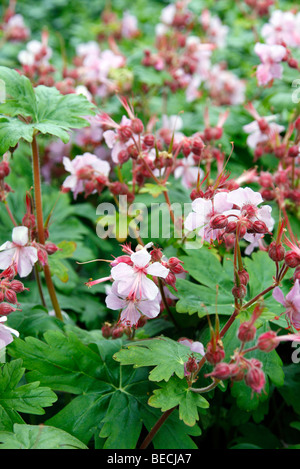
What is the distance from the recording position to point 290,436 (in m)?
1.79

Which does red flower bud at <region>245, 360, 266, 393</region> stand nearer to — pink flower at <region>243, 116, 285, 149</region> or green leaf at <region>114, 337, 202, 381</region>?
green leaf at <region>114, 337, 202, 381</region>

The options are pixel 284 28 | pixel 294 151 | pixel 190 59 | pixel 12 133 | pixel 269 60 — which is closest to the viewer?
pixel 12 133

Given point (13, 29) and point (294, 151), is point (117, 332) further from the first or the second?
point (13, 29)

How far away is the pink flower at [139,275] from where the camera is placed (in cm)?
124

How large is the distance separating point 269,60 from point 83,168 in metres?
0.95

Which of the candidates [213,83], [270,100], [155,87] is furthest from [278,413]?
[213,83]

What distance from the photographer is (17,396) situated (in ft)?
4.30

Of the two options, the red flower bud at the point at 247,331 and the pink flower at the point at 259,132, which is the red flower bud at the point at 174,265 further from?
the pink flower at the point at 259,132

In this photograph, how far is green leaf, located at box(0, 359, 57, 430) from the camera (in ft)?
4.20

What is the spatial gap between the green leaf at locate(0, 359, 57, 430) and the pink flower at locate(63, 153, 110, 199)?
2.28 ft

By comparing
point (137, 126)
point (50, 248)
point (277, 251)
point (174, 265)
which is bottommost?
point (50, 248)

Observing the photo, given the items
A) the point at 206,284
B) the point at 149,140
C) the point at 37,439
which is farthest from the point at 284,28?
the point at 37,439

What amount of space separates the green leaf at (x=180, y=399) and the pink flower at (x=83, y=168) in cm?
80
